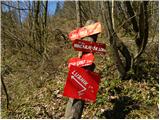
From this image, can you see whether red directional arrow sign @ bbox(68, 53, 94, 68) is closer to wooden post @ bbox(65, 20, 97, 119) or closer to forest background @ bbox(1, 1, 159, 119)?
wooden post @ bbox(65, 20, 97, 119)

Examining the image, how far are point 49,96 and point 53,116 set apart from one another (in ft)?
3.21

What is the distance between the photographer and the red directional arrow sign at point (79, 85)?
6.12 metres

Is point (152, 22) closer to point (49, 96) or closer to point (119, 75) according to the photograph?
point (119, 75)

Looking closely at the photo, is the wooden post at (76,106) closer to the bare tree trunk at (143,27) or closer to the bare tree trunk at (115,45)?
the bare tree trunk at (115,45)

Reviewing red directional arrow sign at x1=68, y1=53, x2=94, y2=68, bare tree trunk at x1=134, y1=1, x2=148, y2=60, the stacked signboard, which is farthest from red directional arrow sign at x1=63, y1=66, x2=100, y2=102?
bare tree trunk at x1=134, y1=1, x2=148, y2=60

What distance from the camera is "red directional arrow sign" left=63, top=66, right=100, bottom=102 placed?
6.12m

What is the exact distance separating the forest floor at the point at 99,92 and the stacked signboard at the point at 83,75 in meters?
1.27

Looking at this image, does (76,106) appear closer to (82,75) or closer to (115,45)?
(82,75)

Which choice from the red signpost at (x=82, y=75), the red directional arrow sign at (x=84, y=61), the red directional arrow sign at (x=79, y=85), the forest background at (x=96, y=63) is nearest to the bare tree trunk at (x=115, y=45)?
the forest background at (x=96, y=63)

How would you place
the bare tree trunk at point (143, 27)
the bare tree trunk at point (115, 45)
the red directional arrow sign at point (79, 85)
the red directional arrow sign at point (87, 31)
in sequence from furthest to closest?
the bare tree trunk at point (115, 45) < the bare tree trunk at point (143, 27) < the red directional arrow sign at point (87, 31) < the red directional arrow sign at point (79, 85)

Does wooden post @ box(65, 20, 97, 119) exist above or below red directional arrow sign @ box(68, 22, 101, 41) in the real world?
below

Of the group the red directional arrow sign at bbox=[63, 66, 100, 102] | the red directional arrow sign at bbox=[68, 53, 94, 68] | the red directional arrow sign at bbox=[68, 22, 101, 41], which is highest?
the red directional arrow sign at bbox=[68, 22, 101, 41]

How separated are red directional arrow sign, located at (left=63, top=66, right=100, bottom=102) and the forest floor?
125cm

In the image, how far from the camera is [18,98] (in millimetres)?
9070
